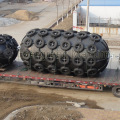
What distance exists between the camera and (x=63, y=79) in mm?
15703

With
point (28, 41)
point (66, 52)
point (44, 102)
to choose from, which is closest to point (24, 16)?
point (28, 41)

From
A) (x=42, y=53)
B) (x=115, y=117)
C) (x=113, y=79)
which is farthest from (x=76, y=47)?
(x=115, y=117)

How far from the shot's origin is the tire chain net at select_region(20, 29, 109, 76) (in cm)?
1520

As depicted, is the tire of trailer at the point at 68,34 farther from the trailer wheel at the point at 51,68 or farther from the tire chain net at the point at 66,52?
the trailer wheel at the point at 51,68

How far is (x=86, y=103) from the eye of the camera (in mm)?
15125

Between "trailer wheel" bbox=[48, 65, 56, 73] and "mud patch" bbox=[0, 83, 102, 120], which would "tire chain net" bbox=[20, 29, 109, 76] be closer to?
"trailer wheel" bbox=[48, 65, 56, 73]

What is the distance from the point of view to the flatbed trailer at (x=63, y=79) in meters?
15.4

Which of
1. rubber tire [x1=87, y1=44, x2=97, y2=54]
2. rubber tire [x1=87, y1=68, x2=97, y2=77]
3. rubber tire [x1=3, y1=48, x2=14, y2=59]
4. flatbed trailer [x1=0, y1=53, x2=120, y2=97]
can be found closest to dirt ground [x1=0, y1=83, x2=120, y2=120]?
flatbed trailer [x1=0, y1=53, x2=120, y2=97]

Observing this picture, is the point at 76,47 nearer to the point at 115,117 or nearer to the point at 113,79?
the point at 113,79

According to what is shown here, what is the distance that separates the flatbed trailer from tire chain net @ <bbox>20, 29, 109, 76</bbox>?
1.46 ft

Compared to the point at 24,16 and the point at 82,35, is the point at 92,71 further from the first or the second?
the point at 24,16

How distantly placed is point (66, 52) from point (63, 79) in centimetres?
183

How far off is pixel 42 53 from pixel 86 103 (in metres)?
4.37

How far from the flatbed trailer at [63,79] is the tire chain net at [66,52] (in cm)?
45
